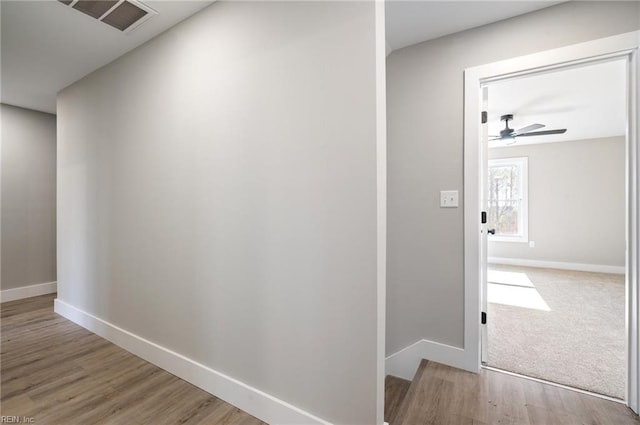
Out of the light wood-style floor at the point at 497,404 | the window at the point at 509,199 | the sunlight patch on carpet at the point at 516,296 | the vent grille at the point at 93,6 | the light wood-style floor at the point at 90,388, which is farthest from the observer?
the window at the point at 509,199

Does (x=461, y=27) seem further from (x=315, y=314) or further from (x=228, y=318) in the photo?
(x=228, y=318)

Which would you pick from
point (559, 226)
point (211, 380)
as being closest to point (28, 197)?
point (211, 380)

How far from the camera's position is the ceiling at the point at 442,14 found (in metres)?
1.77

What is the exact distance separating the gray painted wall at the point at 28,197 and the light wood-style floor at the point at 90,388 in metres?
1.49

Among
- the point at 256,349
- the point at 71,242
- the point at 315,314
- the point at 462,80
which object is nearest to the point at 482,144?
the point at 462,80

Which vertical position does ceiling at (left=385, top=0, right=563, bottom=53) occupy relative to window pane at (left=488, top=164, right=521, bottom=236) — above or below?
above

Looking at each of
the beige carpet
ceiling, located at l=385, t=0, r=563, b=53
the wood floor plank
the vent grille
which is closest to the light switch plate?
ceiling, located at l=385, t=0, r=563, b=53

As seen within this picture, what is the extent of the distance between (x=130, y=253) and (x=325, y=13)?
2.38 metres

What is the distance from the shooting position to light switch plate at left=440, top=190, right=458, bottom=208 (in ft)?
6.83

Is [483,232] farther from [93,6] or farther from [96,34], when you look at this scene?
[96,34]

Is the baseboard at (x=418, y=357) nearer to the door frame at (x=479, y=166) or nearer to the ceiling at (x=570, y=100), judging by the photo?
the door frame at (x=479, y=166)

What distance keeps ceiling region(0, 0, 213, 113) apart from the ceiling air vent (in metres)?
0.05

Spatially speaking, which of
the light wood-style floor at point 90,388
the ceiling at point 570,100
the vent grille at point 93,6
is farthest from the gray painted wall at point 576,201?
the vent grille at point 93,6

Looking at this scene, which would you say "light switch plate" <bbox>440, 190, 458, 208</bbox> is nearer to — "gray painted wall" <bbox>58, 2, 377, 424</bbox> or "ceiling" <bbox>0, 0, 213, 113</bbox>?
"gray painted wall" <bbox>58, 2, 377, 424</bbox>
